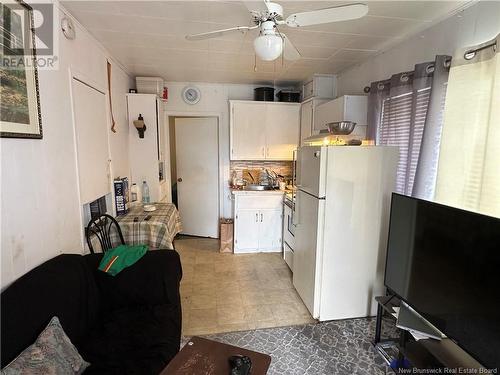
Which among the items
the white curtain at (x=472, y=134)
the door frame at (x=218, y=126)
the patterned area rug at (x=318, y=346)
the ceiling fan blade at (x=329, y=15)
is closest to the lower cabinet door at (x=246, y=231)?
the door frame at (x=218, y=126)

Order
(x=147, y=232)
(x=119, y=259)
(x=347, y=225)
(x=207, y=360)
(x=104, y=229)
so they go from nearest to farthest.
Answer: (x=207, y=360)
(x=119, y=259)
(x=347, y=225)
(x=104, y=229)
(x=147, y=232)

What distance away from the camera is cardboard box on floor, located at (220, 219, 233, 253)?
375 cm

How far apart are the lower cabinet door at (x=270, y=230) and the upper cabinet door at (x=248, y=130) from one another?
88cm

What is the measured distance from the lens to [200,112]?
406 centimetres

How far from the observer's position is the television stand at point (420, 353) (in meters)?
1.37

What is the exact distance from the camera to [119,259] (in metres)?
1.83

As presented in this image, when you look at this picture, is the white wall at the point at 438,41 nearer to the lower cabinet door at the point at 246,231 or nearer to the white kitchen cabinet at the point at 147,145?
the lower cabinet door at the point at 246,231

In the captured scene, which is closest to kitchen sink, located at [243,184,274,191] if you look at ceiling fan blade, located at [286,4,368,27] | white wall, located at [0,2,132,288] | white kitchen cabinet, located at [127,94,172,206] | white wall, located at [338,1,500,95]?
white kitchen cabinet, located at [127,94,172,206]

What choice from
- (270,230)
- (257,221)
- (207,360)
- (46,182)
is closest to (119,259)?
(46,182)

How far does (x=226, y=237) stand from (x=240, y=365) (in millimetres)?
2622

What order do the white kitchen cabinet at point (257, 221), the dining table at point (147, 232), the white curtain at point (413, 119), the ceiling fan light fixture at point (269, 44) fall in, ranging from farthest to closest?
1. the white kitchen cabinet at point (257, 221)
2. the dining table at point (147, 232)
3. the white curtain at point (413, 119)
4. the ceiling fan light fixture at point (269, 44)

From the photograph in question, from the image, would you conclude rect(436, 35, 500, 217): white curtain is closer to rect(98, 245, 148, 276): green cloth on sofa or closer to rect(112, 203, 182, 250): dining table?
rect(98, 245, 148, 276): green cloth on sofa

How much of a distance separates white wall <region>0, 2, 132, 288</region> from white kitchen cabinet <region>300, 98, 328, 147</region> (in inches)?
98.7

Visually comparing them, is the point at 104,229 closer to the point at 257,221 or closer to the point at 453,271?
the point at 257,221
